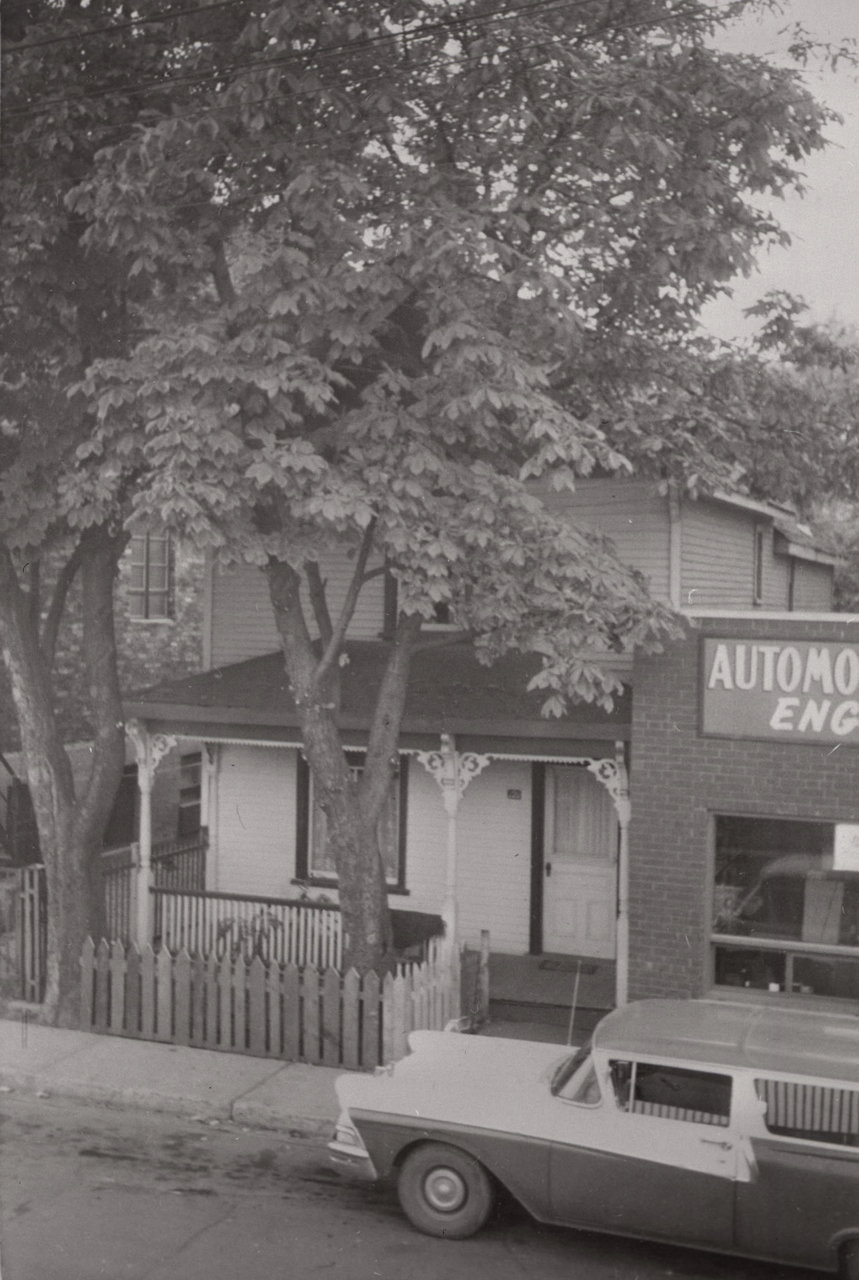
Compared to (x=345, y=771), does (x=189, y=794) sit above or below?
below

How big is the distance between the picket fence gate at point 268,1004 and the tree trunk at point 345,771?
0.48 m

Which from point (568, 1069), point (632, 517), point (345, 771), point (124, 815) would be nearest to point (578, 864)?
point (632, 517)

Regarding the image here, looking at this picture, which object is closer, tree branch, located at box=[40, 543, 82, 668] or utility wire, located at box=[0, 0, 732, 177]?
utility wire, located at box=[0, 0, 732, 177]

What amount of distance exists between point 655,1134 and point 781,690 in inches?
199

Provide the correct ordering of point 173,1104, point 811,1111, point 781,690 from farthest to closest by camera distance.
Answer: point 781,690, point 173,1104, point 811,1111

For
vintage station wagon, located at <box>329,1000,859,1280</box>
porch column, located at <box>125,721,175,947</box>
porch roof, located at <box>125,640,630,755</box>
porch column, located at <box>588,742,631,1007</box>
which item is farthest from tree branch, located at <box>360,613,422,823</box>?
vintage station wagon, located at <box>329,1000,859,1280</box>

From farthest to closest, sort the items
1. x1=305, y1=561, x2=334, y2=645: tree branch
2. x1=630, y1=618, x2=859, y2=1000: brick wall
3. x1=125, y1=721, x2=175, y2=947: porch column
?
1. x1=125, y1=721, x2=175, y2=947: porch column
2. x1=305, y1=561, x2=334, y2=645: tree branch
3. x1=630, y1=618, x2=859, y2=1000: brick wall

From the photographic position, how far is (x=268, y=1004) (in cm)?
1187

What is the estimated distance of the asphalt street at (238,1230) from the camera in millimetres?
7430

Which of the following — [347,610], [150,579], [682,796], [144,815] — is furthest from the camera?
[150,579]

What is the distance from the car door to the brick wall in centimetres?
441

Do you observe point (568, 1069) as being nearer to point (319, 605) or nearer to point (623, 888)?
point (623, 888)

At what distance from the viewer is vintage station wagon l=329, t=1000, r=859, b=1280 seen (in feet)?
23.2

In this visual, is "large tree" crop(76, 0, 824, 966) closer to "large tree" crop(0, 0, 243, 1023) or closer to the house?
"large tree" crop(0, 0, 243, 1023)
